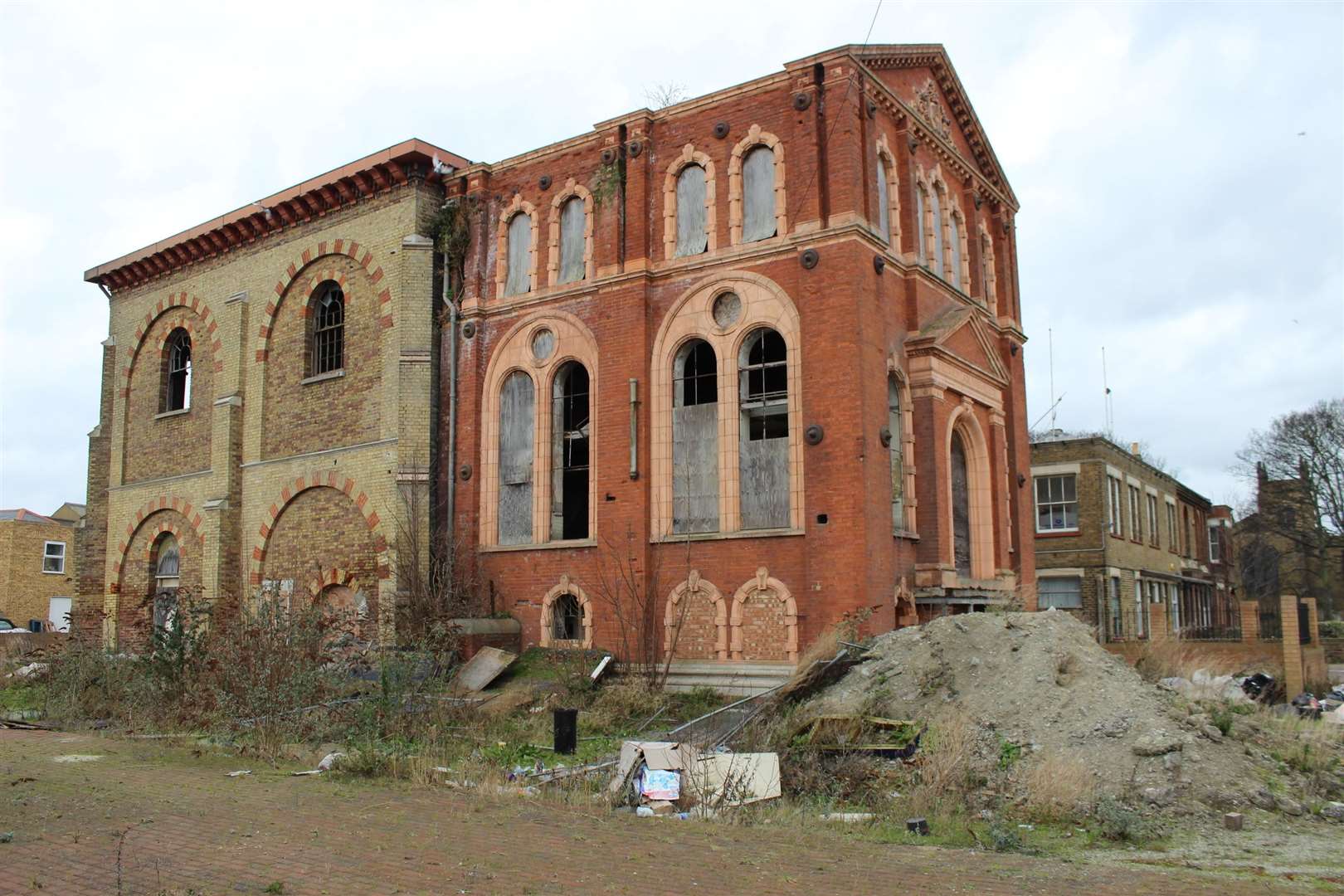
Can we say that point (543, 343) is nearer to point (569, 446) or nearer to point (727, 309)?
point (569, 446)

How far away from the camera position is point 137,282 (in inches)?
1125

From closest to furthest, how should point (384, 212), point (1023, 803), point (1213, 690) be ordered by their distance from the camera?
point (1023, 803) < point (1213, 690) < point (384, 212)

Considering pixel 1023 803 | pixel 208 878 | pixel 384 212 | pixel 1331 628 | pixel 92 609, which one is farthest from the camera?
pixel 1331 628

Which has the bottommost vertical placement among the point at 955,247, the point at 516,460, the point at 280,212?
the point at 516,460

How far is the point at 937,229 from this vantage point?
69.4ft

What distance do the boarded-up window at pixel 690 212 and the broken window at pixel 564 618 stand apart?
21.1 ft

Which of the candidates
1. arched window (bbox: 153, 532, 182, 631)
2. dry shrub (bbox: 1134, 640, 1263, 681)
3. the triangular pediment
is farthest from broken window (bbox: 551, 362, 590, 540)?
arched window (bbox: 153, 532, 182, 631)

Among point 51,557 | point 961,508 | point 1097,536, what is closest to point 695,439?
point 961,508

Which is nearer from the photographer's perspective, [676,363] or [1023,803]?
[1023,803]

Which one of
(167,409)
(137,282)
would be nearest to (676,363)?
(167,409)

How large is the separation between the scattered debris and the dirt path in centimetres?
700

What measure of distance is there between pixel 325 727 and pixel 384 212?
1207 centimetres

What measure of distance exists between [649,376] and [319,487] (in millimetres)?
8080

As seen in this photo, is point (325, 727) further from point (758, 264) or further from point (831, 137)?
point (831, 137)
